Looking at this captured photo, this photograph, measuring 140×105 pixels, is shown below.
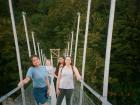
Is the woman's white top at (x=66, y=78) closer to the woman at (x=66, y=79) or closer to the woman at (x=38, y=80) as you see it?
the woman at (x=66, y=79)

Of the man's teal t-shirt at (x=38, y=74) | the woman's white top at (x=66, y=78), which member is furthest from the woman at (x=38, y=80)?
the woman's white top at (x=66, y=78)

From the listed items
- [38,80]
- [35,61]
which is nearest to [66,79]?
[38,80]

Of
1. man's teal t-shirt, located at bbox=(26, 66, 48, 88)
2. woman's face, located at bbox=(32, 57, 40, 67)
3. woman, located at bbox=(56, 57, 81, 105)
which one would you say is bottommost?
woman, located at bbox=(56, 57, 81, 105)

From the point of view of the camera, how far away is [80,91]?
8.52 meters

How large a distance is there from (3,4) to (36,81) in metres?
36.7

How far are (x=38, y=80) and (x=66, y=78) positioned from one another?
2.70ft

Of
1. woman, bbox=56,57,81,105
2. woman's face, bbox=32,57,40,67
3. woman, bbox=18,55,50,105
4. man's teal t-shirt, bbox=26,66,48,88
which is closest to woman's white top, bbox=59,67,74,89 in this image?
woman, bbox=56,57,81,105

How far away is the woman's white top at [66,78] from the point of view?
23.0 ft

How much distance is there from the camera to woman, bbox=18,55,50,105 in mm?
6148

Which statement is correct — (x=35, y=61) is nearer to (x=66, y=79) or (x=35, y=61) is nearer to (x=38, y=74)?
(x=38, y=74)

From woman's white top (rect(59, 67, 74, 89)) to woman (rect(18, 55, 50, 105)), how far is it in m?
0.61

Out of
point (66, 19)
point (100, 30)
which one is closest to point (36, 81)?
point (100, 30)

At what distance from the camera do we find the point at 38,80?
20.5 feet

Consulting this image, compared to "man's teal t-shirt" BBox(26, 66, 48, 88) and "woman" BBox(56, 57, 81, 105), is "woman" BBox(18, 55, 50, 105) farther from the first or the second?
"woman" BBox(56, 57, 81, 105)
